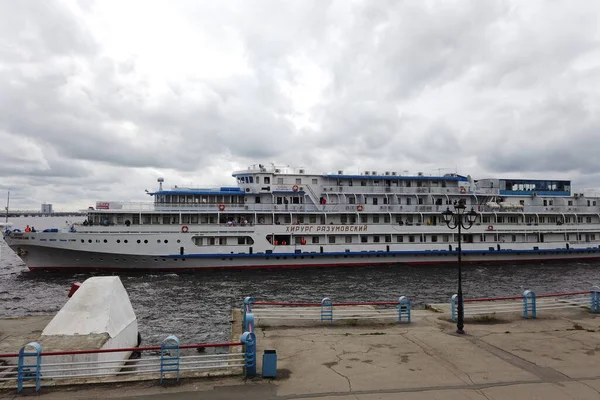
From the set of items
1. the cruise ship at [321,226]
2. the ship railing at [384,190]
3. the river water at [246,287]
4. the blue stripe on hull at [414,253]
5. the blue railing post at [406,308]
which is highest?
the ship railing at [384,190]

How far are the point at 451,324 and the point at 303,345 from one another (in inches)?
262

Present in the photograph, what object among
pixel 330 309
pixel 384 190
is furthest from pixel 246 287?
pixel 384 190

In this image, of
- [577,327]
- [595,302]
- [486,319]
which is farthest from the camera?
[595,302]

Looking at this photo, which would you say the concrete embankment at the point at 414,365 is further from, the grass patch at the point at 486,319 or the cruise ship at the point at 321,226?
the cruise ship at the point at 321,226

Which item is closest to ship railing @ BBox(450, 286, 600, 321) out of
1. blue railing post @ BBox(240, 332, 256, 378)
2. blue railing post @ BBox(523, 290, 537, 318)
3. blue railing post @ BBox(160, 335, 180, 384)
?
blue railing post @ BBox(523, 290, 537, 318)

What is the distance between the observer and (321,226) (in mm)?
41219

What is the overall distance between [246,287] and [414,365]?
70.4 ft

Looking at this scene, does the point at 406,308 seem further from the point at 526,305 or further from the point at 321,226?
the point at 321,226

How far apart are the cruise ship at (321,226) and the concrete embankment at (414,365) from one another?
24.5m

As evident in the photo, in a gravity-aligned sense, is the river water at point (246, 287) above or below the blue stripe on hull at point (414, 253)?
below

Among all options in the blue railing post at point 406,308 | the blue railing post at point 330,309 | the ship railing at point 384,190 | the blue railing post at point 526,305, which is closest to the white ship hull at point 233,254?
the ship railing at point 384,190

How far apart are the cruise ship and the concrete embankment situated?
24497 millimetres

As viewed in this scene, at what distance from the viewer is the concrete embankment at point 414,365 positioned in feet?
30.5

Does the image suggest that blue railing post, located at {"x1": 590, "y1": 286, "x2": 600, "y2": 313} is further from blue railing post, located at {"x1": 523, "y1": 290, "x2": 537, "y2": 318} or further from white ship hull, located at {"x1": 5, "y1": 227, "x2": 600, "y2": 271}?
white ship hull, located at {"x1": 5, "y1": 227, "x2": 600, "y2": 271}
